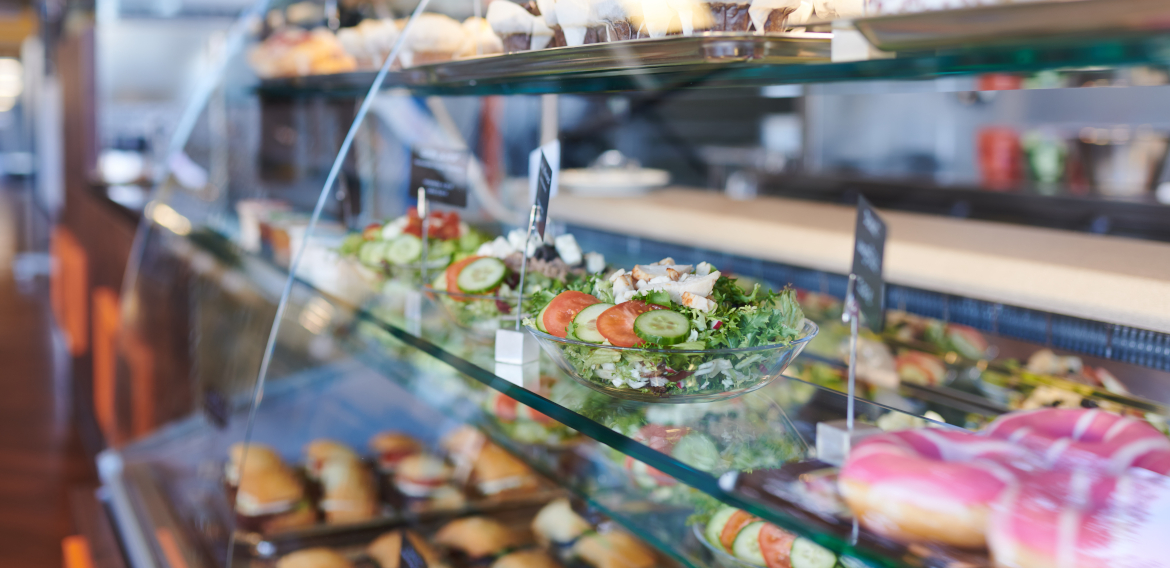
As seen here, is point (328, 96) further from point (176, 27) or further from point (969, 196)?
point (176, 27)

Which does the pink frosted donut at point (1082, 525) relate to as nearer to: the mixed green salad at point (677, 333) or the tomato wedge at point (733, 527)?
the mixed green salad at point (677, 333)

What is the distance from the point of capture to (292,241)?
1.71 meters

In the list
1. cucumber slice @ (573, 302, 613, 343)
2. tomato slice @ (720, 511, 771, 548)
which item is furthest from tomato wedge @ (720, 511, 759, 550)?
cucumber slice @ (573, 302, 613, 343)

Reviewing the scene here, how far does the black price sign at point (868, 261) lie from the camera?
926 millimetres

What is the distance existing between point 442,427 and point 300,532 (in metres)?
Result: 0.31

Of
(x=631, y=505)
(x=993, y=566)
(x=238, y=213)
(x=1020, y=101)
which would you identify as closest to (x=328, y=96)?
(x=238, y=213)

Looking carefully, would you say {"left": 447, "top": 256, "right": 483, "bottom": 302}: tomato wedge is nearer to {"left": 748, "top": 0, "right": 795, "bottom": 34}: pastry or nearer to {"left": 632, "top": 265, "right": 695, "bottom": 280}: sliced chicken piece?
{"left": 632, "top": 265, "right": 695, "bottom": 280}: sliced chicken piece

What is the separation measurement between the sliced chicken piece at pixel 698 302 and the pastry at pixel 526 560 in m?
0.69

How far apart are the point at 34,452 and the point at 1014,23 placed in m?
3.98

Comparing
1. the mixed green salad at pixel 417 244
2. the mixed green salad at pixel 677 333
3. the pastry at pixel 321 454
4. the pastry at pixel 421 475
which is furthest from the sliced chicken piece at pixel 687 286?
the pastry at pixel 321 454

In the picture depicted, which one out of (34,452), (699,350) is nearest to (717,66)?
(699,350)

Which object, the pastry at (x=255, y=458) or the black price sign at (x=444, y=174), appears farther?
the pastry at (x=255, y=458)

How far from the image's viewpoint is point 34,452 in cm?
353

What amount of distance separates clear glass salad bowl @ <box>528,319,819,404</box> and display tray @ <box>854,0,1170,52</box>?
31cm
